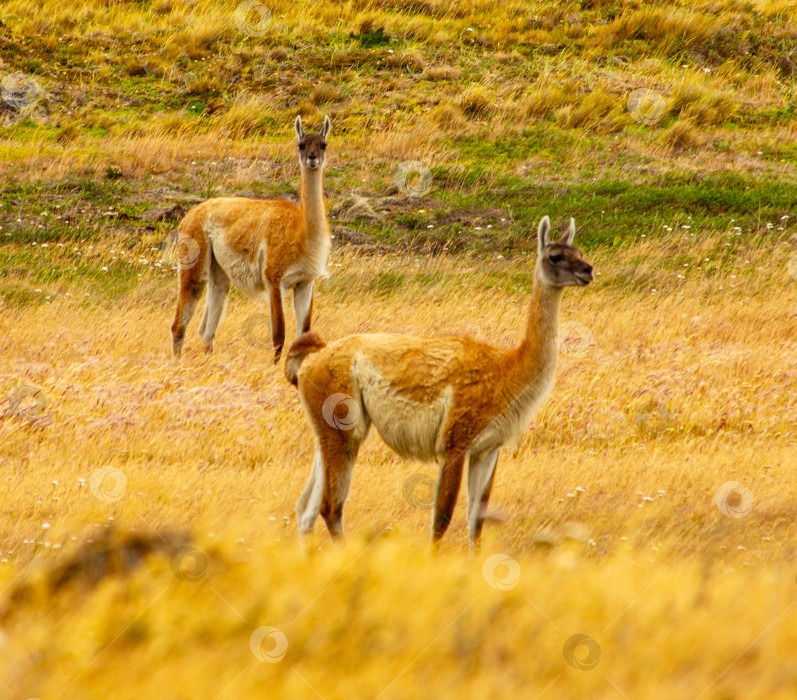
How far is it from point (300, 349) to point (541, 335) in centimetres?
139

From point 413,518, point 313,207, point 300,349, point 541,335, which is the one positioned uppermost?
point 541,335

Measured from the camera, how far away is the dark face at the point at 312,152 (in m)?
10.4

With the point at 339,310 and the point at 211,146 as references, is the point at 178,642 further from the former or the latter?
the point at 211,146

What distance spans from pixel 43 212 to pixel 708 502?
13291mm

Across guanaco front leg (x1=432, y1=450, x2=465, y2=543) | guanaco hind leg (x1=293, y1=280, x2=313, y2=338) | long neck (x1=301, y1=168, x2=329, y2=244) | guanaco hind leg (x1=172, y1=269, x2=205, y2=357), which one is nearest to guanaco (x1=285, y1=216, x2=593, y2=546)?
guanaco front leg (x1=432, y1=450, x2=465, y2=543)

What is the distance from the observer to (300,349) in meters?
6.04

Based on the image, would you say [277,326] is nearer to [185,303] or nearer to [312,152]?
[185,303]

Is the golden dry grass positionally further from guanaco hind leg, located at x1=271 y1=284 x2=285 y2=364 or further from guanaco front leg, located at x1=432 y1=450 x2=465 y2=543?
guanaco hind leg, located at x1=271 y1=284 x2=285 y2=364

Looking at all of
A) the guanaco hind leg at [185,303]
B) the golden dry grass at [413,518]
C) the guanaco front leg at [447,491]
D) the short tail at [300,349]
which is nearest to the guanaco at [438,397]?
the guanaco front leg at [447,491]

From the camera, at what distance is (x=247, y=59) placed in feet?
82.5

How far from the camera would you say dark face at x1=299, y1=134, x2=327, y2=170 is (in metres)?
10.4

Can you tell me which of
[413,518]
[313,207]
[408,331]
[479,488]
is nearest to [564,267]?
[479,488]

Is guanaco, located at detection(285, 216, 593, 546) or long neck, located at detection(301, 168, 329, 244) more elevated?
guanaco, located at detection(285, 216, 593, 546)

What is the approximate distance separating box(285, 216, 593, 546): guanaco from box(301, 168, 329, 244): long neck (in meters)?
4.89
